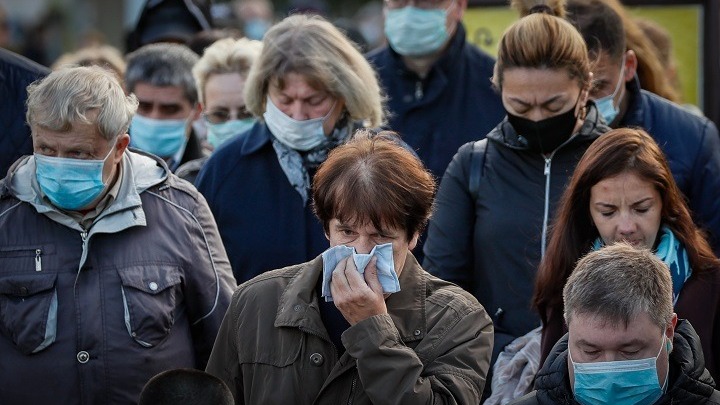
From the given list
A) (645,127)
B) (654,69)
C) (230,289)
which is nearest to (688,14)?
(654,69)

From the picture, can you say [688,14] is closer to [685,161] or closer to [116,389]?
[685,161]

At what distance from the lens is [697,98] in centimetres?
909

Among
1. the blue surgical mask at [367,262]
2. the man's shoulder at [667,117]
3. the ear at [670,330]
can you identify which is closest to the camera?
the blue surgical mask at [367,262]

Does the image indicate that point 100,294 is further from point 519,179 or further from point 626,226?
point 626,226

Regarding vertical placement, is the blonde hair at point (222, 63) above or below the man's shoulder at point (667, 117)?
below

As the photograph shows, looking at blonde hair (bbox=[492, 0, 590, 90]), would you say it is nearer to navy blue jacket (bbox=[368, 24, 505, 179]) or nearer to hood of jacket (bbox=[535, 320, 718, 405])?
navy blue jacket (bbox=[368, 24, 505, 179])

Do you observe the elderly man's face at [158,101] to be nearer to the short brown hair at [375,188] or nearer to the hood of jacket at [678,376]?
the short brown hair at [375,188]

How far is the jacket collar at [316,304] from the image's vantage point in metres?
4.53

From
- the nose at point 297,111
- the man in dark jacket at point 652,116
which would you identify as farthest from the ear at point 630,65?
A: the nose at point 297,111

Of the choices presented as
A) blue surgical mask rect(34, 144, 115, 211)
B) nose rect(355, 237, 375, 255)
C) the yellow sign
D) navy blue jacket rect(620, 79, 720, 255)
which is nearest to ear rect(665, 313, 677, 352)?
nose rect(355, 237, 375, 255)

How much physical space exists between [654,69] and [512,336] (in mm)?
2135

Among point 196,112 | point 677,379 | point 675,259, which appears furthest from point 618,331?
point 196,112

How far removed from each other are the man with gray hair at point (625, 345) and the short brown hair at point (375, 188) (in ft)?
1.97

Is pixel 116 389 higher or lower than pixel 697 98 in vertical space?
higher
